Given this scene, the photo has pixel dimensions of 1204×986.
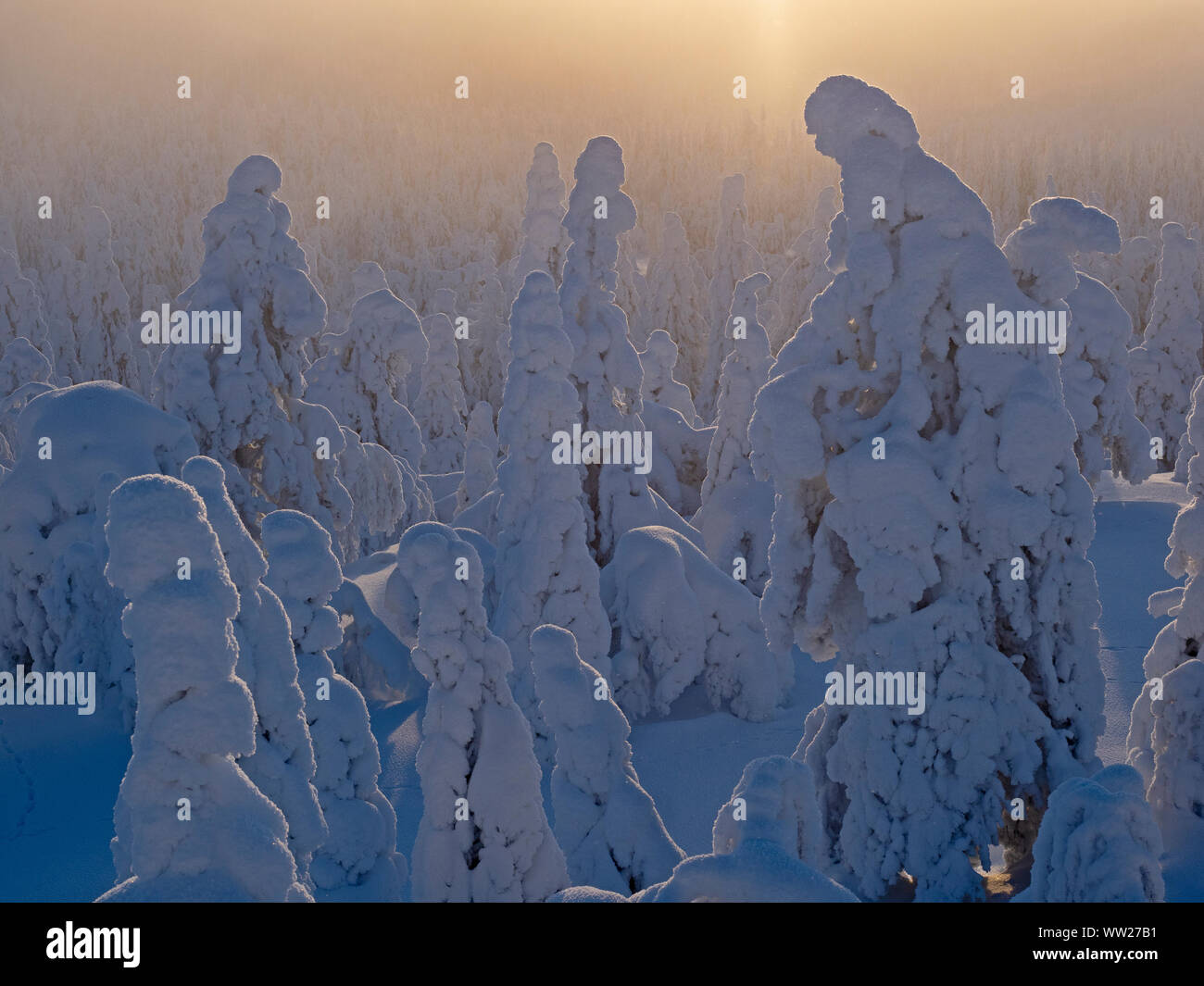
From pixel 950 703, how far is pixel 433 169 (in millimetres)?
112520

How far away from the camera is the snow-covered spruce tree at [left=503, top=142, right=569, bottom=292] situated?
2366cm

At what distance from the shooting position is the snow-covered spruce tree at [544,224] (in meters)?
23.7

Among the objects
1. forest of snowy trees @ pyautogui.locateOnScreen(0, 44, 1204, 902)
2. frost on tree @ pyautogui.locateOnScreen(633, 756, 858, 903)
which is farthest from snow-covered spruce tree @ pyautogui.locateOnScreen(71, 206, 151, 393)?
frost on tree @ pyautogui.locateOnScreen(633, 756, 858, 903)

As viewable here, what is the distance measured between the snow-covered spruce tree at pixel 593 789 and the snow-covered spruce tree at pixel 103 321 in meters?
53.4

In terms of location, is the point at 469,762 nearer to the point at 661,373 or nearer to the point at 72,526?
the point at 72,526

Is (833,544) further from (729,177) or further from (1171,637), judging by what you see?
(729,177)

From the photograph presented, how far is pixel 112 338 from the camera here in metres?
60.5

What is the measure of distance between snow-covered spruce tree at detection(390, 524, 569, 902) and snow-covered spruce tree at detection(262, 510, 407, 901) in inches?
66.3

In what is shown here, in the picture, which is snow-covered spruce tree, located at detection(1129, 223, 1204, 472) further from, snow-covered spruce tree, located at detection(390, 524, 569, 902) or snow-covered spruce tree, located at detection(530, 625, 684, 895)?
snow-covered spruce tree, located at detection(390, 524, 569, 902)

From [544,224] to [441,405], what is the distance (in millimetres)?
19621

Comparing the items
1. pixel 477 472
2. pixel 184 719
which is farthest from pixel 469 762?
pixel 477 472

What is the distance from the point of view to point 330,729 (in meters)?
11.7

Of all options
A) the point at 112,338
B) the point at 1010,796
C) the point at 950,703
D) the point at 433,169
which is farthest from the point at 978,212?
the point at 433,169

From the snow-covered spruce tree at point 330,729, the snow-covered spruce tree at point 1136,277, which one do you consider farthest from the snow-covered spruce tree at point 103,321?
the snow-covered spruce tree at point 330,729
